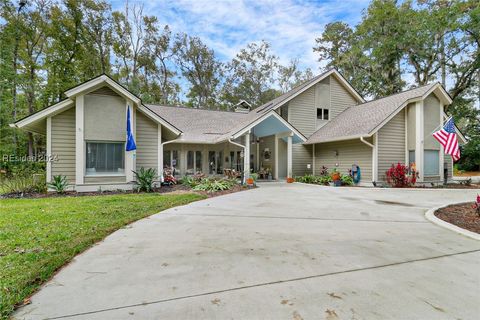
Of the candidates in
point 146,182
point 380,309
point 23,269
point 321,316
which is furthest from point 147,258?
point 146,182

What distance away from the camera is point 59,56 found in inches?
883

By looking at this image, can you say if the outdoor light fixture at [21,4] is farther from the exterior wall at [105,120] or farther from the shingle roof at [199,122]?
the exterior wall at [105,120]

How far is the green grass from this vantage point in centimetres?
269

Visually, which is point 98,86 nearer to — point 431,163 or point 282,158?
point 282,158

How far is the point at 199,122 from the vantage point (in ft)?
58.8

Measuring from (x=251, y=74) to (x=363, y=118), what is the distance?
22021 millimetres

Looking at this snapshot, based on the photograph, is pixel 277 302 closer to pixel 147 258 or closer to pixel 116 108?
pixel 147 258

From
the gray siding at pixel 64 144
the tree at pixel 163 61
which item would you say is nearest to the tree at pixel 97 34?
the tree at pixel 163 61

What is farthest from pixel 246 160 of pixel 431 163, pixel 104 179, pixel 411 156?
pixel 431 163

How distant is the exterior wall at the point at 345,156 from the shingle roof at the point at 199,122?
628 centimetres

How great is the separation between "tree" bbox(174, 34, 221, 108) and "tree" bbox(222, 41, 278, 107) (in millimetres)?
1932

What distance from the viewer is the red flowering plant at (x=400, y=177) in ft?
40.7

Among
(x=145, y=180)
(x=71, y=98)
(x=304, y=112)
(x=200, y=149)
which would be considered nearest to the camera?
(x=71, y=98)

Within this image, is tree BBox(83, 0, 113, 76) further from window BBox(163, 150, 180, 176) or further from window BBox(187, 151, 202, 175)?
window BBox(187, 151, 202, 175)
